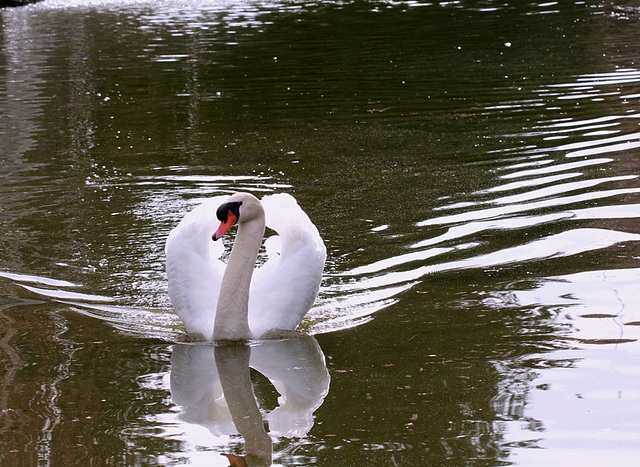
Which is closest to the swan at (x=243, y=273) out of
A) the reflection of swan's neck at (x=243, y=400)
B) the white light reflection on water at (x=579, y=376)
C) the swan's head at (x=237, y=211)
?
the swan's head at (x=237, y=211)

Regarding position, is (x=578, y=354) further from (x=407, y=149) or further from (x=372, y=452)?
(x=407, y=149)

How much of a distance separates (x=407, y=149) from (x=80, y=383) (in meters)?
6.24

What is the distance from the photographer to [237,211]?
6000 millimetres

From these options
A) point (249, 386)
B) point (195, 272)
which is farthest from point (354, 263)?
point (249, 386)

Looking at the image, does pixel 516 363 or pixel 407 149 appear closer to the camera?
pixel 516 363

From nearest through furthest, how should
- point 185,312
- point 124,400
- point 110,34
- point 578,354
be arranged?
point 124,400 → point 578,354 → point 185,312 → point 110,34

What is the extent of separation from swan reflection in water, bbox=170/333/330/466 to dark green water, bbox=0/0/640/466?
19mm

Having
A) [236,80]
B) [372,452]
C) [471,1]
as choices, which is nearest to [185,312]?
[372,452]

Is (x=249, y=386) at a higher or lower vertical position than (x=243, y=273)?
lower

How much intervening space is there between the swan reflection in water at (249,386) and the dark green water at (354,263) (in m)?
0.02

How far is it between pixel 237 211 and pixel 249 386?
3.69ft

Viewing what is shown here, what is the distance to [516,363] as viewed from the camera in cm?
561

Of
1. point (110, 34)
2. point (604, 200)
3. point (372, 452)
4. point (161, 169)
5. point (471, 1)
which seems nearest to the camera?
point (372, 452)

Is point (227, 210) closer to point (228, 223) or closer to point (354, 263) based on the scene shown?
point (228, 223)
